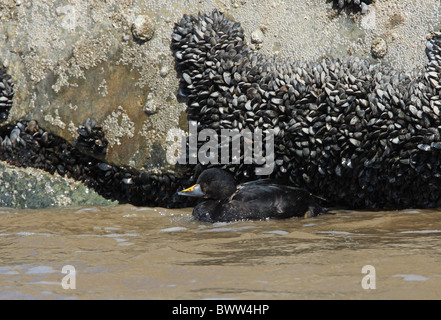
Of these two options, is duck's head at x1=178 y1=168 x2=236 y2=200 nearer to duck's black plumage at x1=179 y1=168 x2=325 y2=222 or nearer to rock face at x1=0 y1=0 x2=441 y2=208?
duck's black plumage at x1=179 y1=168 x2=325 y2=222

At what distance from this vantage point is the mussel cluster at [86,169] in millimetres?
6980

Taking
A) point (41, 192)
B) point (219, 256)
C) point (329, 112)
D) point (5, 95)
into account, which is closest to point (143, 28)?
point (5, 95)

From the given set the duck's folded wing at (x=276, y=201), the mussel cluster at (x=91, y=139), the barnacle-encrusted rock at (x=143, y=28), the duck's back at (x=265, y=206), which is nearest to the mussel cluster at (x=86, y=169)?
the mussel cluster at (x=91, y=139)

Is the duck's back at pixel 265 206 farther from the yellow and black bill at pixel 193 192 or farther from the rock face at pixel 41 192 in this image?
the rock face at pixel 41 192

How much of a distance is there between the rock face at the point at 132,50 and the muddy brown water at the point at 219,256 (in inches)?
44.9

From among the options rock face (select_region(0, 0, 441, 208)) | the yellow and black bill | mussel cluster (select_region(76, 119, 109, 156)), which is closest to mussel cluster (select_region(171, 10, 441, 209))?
rock face (select_region(0, 0, 441, 208))

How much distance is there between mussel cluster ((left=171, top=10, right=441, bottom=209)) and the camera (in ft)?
20.0

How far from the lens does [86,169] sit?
23.3ft

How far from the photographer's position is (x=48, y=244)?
5164 millimetres

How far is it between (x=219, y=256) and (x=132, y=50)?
11.3 feet

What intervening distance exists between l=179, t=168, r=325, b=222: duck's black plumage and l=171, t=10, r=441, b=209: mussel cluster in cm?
32
